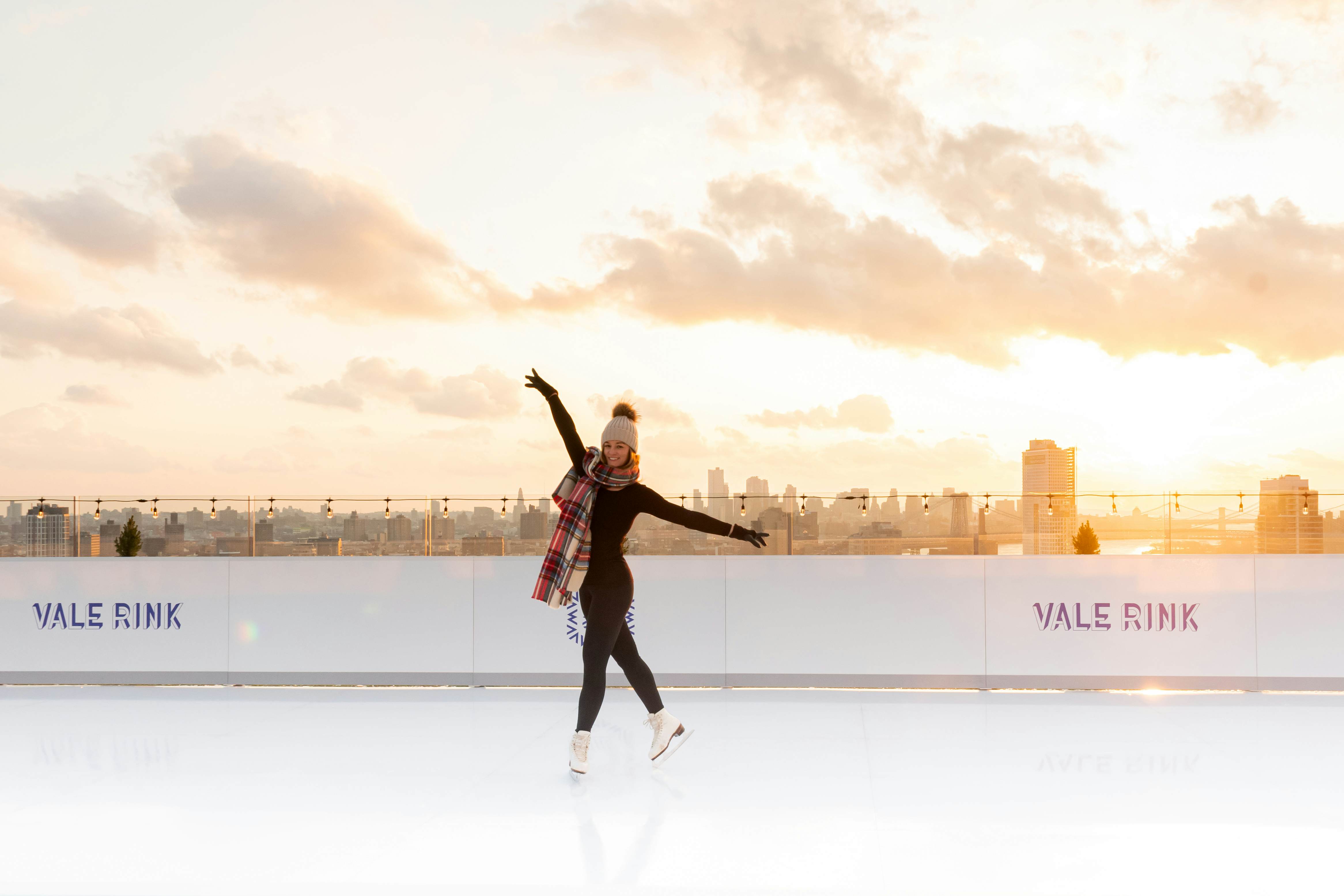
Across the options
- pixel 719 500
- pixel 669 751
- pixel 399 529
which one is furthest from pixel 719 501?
pixel 669 751

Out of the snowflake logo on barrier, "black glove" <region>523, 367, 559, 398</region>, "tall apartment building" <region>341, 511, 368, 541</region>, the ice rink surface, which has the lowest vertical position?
the ice rink surface

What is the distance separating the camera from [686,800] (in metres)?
4.07

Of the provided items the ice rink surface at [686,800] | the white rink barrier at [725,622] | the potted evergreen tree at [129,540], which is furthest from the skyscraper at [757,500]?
the potted evergreen tree at [129,540]

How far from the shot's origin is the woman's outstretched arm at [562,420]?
461cm

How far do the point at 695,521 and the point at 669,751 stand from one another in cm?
120

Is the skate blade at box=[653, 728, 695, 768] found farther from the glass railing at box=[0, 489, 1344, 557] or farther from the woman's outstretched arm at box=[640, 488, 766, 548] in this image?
the glass railing at box=[0, 489, 1344, 557]

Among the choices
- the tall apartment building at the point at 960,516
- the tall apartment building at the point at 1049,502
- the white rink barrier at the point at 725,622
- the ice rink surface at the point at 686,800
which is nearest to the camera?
the ice rink surface at the point at 686,800

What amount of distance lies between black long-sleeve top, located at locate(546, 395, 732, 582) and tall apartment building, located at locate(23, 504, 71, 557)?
10206 millimetres

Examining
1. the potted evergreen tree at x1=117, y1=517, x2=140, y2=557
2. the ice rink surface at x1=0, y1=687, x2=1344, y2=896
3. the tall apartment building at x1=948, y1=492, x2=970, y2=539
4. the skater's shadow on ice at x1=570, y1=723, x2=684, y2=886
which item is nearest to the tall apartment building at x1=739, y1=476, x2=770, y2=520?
the tall apartment building at x1=948, y1=492, x2=970, y2=539

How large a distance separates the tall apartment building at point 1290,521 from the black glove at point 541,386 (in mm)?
10281

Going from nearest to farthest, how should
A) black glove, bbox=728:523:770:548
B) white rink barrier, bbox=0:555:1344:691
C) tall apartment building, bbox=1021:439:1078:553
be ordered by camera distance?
black glove, bbox=728:523:770:548, white rink barrier, bbox=0:555:1344:691, tall apartment building, bbox=1021:439:1078:553

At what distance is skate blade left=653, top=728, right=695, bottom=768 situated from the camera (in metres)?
4.69

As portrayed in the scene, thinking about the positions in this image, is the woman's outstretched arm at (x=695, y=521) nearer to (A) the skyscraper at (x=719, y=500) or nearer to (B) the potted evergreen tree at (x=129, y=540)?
(A) the skyscraper at (x=719, y=500)

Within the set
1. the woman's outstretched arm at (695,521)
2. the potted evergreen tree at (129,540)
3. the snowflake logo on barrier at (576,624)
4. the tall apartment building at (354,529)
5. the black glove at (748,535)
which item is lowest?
the snowflake logo on barrier at (576,624)
